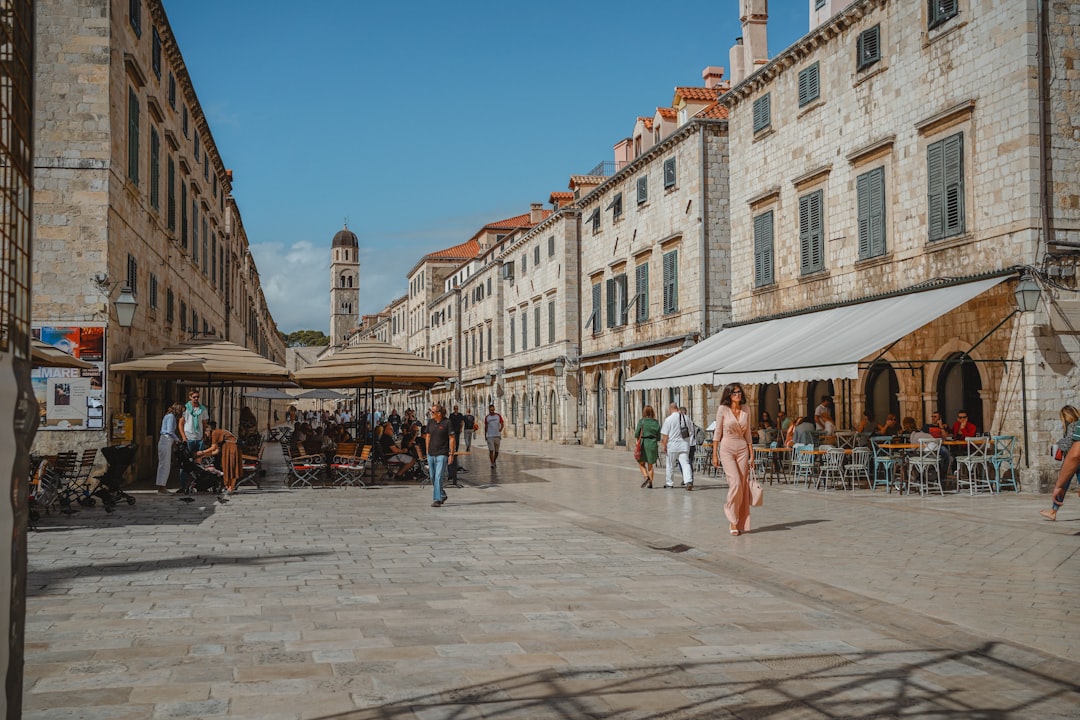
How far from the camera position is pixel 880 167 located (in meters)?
19.5

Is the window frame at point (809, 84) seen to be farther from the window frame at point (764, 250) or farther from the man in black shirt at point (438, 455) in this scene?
the man in black shirt at point (438, 455)

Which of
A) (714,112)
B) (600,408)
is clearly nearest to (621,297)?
(600,408)

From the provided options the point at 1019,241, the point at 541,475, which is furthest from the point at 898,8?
the point at 541,475

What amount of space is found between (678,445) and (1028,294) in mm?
6469

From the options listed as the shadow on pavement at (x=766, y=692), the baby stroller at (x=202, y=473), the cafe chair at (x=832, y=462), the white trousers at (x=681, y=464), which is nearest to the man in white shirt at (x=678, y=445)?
the white trousers at (x=681, y=464)

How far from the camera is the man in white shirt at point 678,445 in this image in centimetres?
1844

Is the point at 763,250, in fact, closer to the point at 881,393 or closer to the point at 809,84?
the point at 809,84

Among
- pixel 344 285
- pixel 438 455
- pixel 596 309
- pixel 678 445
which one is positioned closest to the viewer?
pixel 438 455

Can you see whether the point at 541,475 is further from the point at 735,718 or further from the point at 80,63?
the point at 735,718

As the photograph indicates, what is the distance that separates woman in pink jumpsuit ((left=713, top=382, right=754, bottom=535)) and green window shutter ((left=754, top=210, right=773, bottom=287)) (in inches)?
478

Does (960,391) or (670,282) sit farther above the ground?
(670,282)

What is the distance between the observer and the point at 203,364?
59.6 ft

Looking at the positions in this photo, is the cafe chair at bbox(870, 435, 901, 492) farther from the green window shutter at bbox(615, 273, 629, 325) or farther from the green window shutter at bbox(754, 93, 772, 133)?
the green window shutter at bbox(615, 273, 629, 325)

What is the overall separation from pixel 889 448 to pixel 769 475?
322cm
